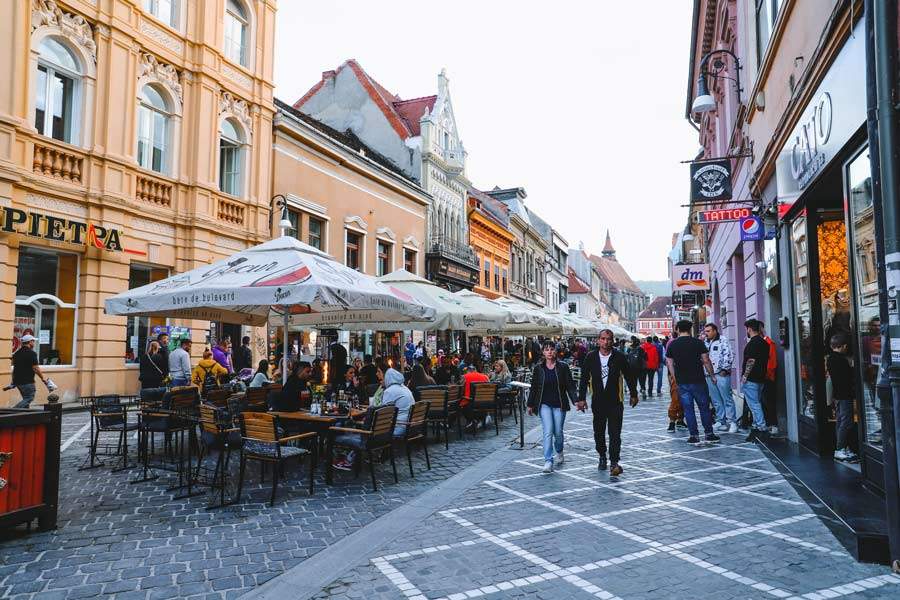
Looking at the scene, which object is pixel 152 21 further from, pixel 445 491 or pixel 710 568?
pixel 710 568

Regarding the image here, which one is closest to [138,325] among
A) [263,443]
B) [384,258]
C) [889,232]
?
[263,443]

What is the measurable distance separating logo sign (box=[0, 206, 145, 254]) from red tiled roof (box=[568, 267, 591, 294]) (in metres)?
68.4

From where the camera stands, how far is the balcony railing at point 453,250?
31.0m

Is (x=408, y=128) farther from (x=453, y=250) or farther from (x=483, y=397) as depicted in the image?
(x=483, y=397)

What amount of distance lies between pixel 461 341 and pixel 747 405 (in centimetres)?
2521

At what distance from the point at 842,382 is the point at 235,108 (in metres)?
17.2

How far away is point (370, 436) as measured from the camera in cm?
720

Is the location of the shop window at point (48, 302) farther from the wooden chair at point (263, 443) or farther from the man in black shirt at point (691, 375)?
the man in black shirt at point (691, 375)

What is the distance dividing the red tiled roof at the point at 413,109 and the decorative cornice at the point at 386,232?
6814 mm

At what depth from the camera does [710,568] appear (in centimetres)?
462

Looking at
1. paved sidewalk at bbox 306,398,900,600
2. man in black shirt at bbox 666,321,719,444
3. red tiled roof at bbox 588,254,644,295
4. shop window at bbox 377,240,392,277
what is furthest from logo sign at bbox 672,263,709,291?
red tiled roof at bbox 588,254,644,295

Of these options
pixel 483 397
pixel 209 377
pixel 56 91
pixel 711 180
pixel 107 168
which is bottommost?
pixel 483 397

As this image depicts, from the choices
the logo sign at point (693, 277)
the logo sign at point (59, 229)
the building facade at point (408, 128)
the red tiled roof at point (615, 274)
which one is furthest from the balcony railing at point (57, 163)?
the red tiled roof at point (615, 274)

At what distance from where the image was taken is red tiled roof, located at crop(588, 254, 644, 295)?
4584 inches
